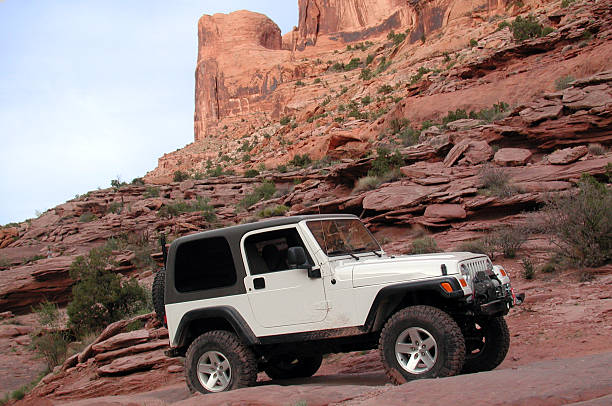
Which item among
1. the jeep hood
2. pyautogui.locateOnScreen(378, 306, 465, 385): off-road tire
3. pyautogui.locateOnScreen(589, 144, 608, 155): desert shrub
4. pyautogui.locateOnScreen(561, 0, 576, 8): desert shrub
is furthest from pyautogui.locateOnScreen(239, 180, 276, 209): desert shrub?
pyautogui.locateOnScreen(378, 306, 465, 385): off-road tire

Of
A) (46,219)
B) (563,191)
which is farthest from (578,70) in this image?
(46,219)

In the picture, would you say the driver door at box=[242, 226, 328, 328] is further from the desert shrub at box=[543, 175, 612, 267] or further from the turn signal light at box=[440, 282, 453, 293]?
the desert shrub at box=[543, 175, 612, 267]

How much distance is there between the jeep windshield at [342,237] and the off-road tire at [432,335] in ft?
4.00

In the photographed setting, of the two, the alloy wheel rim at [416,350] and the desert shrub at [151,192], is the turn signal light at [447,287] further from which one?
the desert shrub at [151,192]

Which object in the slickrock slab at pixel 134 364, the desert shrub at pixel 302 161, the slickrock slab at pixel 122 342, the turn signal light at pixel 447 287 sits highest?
the desert shrub at pixel 302 161

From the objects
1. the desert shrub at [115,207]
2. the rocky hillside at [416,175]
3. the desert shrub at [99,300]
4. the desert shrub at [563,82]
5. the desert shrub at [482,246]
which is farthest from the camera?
the desert shrub at [115,207]

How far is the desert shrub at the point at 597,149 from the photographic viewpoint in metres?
16.1

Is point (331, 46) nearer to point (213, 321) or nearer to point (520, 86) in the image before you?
point (520, 86)

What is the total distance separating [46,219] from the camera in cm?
3788

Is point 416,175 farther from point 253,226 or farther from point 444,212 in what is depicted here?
point 253,226

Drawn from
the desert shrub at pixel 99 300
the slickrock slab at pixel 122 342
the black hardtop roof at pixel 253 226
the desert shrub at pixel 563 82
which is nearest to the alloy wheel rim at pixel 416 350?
the black hardtop roof at pixel 253 226

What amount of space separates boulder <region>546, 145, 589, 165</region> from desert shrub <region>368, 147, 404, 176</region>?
235 inches

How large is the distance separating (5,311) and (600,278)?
25172 millimetres

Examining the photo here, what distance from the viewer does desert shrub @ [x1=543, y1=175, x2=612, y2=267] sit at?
9.77 meters
